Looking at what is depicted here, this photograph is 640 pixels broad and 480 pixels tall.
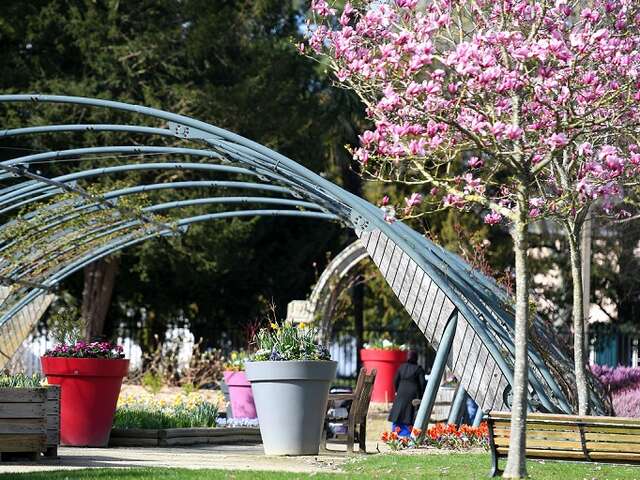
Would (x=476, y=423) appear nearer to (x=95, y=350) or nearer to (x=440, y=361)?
(x=440, y=361)

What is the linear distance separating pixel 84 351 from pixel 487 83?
6.11 metres

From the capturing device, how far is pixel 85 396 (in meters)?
12.6

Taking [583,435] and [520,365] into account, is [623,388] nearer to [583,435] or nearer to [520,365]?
[583,435]

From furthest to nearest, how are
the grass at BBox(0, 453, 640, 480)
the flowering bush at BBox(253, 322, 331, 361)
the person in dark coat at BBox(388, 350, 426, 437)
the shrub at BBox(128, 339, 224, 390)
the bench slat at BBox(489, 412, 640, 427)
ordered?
the shrub at BBox(128, 339, 224, 390), the person in dark coat at BBox(388, 350, 426, 437), the flowering bush at BBox(253, 322, 331, 361), the bench slat at BBox(489, 412, 640, 427), the grass at BBox(0, 453, 640, 480)

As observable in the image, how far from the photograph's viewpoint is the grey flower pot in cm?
1166

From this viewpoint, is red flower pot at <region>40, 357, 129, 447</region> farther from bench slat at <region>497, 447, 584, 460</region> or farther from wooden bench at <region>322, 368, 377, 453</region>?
bench slat at <region>497, 447, 584, 460</region>

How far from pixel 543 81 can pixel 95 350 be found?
6166 millimetres

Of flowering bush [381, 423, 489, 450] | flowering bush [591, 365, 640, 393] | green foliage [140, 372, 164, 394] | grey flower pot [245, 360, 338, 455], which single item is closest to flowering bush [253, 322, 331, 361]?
grey flower pot [245, 360, 338, 455]

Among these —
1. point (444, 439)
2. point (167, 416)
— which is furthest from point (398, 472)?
point (167, 416)

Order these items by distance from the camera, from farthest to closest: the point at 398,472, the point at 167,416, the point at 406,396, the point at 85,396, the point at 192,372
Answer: the point at 192,372, the point at 406,396, the point at 167,416, the point at 85,396, the point at 398,472

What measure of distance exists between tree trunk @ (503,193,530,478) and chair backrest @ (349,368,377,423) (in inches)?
158

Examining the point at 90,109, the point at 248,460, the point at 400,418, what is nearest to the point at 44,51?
the point at 90,109

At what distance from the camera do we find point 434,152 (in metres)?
9.37

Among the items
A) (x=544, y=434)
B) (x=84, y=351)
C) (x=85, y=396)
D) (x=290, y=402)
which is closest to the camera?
(x=544, y=434)
